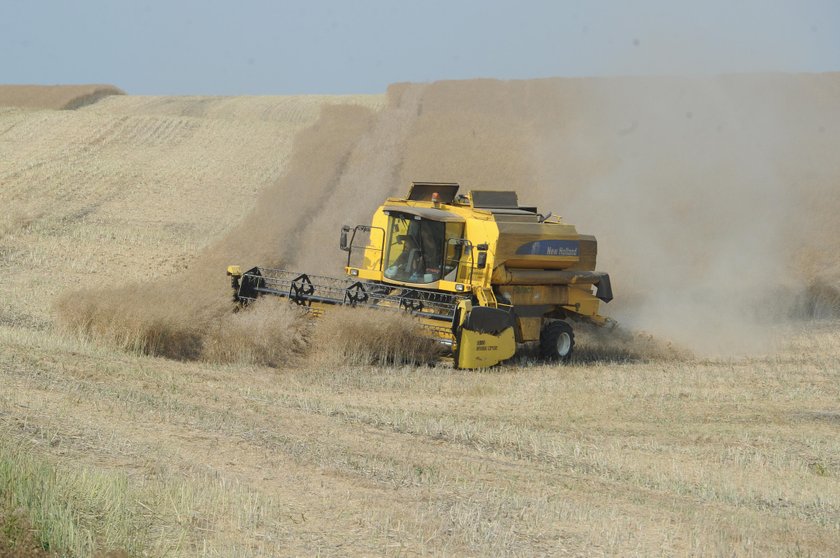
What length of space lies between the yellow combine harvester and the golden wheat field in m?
0.53

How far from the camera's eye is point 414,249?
1543 cm

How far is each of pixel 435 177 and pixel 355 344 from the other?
13.5 meters

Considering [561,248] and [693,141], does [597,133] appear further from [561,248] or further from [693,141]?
[561,248]

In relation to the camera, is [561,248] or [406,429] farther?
[561,248]

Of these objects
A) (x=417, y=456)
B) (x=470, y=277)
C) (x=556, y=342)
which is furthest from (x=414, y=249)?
Result: (x=417, y=456)

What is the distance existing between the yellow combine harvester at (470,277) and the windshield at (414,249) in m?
0.01

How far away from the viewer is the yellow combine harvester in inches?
560

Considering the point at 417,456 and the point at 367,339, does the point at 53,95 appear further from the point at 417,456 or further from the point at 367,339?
the point at 417,456

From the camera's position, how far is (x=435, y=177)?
87.6 feet

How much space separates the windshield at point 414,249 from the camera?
50.0 ft

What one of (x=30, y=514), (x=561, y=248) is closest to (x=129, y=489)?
(x=30, y=514)

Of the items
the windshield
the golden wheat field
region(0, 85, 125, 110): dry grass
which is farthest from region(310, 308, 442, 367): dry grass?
region(0, 85, 125, 110): dry grass

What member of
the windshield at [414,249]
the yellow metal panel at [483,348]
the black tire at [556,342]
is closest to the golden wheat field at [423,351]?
the yellow metal panel at [483,348]

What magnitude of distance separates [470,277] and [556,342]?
1716 mm
